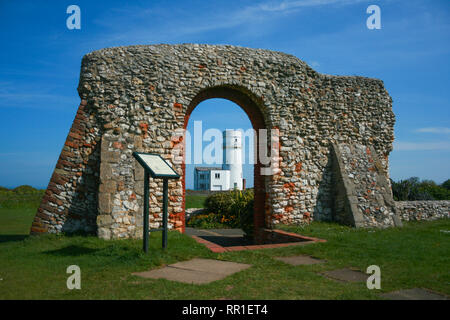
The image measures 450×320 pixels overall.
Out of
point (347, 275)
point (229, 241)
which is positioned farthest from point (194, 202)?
point (347, 275)

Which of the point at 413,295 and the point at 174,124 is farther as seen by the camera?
the point at 174,124

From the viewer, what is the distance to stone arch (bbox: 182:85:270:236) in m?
9.27

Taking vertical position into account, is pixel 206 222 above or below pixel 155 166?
below

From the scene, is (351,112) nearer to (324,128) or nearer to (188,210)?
(324,128)

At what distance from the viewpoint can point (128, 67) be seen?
8242 mm

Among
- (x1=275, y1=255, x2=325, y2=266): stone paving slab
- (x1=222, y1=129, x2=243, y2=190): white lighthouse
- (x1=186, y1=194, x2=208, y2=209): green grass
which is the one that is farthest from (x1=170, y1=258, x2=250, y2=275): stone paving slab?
(x1=222, y1=129, x2=243, y2=190): white lighthouse

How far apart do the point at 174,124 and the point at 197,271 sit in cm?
447

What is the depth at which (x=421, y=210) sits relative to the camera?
1163 cm

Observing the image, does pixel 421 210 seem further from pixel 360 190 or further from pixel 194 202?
pixel 194 202

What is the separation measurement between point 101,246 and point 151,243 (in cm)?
97

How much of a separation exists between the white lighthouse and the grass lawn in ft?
71.2

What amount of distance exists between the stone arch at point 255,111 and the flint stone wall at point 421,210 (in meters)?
4.97

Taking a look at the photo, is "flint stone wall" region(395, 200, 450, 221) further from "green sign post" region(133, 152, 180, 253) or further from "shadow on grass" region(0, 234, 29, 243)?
"shadow on grass" region(0, 234, 29, 243)

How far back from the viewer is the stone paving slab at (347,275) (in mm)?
4523
